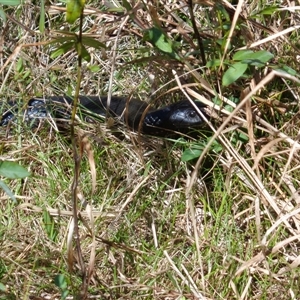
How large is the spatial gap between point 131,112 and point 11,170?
1.22 m

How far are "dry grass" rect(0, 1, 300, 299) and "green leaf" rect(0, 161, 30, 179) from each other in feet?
1.34

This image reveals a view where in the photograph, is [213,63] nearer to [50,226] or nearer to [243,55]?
[243,55]

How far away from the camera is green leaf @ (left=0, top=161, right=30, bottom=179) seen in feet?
4.52

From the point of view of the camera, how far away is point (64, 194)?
220 cm

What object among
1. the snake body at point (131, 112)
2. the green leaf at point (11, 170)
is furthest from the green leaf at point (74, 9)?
the snake body at point (131, 112)

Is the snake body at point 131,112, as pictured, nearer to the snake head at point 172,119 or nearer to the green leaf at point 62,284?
the snake head at point 172,119

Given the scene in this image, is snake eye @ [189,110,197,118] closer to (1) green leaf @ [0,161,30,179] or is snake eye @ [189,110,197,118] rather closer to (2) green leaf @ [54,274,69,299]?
(2) green leaf @ [54,274,69,299]

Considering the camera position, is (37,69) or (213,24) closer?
(213,24)

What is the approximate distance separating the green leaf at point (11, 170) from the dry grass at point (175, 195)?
1.34 ft

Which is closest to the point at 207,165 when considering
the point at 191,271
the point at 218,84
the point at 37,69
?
the point at 218,84

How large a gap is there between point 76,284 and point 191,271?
1.16 feet

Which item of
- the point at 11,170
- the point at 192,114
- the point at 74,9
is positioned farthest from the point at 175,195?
the point at 74,9

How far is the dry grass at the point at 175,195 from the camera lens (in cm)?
192

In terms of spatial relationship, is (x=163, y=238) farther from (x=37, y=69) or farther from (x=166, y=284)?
(x=37, y=69)
